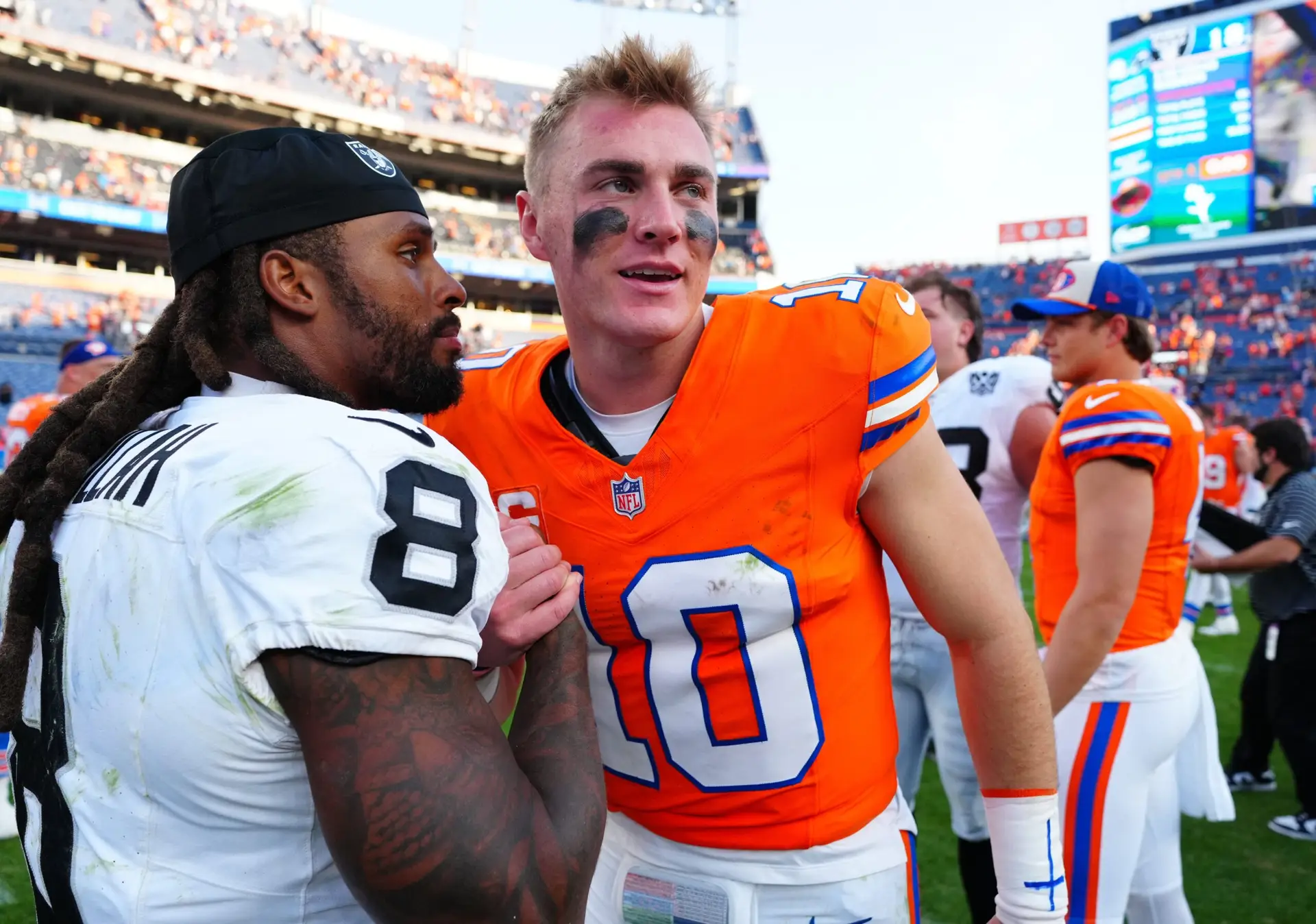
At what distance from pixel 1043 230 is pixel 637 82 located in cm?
4446

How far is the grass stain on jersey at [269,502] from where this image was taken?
96 cm

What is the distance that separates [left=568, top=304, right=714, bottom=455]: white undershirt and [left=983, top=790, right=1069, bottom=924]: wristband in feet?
2.80

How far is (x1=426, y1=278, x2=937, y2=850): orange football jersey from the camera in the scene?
1.55 meters

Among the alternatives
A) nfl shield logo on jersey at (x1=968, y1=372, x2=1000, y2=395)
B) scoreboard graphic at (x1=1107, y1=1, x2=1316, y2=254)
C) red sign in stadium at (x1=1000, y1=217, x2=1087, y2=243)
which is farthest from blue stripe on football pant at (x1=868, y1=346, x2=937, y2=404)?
red sign in stadium at (x1=1000, y1=217, x2=1087, y2=243)

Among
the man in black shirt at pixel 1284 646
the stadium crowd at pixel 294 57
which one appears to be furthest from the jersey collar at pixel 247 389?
the stadium crowd at pixel 294 57

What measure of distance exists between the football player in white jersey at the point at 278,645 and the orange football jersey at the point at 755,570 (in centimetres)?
33

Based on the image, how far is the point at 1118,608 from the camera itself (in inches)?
97.2

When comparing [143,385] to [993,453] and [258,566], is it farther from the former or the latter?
[993,453]

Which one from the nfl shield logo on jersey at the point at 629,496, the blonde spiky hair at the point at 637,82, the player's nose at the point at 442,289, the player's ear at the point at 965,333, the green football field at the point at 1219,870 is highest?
the blonde spiky hair at the point at 637,82

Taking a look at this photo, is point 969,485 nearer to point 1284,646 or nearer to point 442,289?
point 442,289

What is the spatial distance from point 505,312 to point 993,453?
27116mm

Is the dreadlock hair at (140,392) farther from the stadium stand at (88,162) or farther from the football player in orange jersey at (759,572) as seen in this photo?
the stadium stand at (88,162)

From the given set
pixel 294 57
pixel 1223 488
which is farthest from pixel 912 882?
pixel 294 57

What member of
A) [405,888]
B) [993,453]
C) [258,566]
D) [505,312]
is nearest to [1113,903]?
[993,453]
